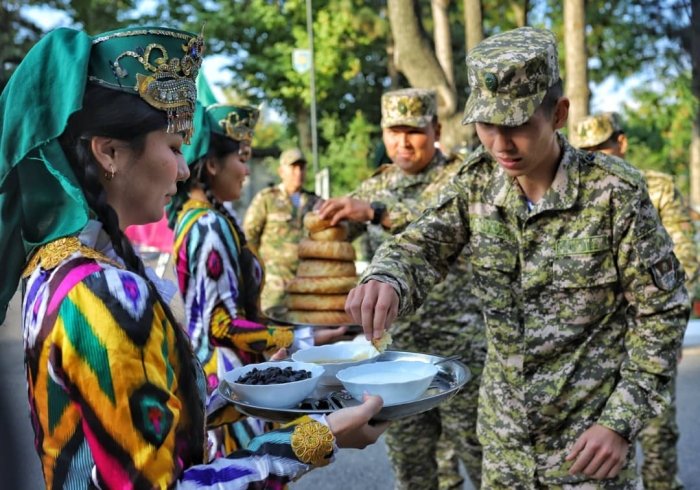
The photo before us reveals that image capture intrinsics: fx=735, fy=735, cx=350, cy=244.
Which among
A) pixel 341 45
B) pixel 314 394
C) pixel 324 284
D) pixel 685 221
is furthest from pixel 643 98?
pixel 314 394

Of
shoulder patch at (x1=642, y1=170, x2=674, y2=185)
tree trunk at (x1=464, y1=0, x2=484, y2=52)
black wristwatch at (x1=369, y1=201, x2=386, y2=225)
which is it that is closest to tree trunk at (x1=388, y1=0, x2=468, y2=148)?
tree trunk at (x1=464, y1=0, x2=484, y2=52)

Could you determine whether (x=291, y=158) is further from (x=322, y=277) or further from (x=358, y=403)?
(x=358, y=403)

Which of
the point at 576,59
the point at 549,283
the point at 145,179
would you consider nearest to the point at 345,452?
the point at 549,283

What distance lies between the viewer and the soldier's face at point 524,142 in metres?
2.37

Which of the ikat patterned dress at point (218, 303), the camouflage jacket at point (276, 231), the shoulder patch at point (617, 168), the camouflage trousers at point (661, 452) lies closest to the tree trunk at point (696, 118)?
the camouflage jacket at point (276, 231)

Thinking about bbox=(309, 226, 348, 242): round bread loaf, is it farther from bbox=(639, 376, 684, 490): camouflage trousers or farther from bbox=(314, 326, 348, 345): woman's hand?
bbox=(639, 376, 684, 490): camouflage trousers

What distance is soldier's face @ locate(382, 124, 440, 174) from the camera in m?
4.26

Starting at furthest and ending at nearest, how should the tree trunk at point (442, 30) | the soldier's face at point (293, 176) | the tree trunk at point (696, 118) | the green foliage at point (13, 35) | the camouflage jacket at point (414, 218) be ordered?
the green foliage at point (13, 35)
the tree trunk at point (696, 118)
the tree trunk at point (442, 30)
the soldier's face at point (293, 176)
the camouflage jacket at point (414, 218)

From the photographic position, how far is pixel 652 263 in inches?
90.2

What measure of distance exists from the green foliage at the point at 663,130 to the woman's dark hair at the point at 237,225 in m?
17.5

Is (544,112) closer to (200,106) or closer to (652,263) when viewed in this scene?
(652,263)

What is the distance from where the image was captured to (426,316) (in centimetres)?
405

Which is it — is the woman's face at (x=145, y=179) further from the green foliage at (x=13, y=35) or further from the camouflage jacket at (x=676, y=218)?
the green foliage at (x=13, y=35)

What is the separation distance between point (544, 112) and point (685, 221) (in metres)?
2.46
